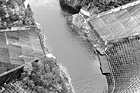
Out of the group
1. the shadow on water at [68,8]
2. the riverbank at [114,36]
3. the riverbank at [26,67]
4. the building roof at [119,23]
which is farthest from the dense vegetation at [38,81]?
the shadow on water at [68,8]

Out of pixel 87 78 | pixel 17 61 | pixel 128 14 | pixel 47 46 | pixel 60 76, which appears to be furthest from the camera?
pixel 128 14

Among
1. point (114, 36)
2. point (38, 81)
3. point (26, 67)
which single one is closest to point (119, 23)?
point (114, 36)

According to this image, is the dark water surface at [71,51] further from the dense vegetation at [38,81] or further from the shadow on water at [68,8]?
the dense vegetation at [38,81]

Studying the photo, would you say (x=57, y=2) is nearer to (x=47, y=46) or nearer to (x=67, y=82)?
(x=47, y=46)

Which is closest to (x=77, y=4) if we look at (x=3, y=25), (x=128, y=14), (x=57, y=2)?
(x=57, y=2)

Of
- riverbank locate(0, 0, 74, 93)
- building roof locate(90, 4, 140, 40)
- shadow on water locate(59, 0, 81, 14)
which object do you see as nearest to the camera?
riverbank locate(0, 0, 74, 93)

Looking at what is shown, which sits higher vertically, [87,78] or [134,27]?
[134,27]

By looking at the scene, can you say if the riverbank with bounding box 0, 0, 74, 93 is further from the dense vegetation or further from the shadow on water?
the shadow on water

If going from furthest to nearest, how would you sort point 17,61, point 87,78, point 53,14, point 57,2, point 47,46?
point 57,2
point 53,14
point 47,46
point 87,78
point 17,61

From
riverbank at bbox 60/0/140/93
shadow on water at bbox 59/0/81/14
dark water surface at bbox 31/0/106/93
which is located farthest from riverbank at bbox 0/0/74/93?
shadow on water at bbox 59/0/81/14
